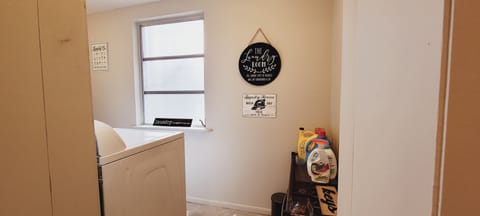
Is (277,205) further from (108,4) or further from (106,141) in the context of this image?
(108,4)

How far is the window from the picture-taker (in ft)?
7.75

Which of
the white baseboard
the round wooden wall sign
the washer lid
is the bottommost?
the white baseboard

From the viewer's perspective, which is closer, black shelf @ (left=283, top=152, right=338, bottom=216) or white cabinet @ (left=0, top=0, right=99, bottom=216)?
white cabinet @ (left=0, top=0, right=99, bottom=216)

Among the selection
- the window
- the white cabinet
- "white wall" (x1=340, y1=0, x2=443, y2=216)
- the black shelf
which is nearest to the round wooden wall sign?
the window

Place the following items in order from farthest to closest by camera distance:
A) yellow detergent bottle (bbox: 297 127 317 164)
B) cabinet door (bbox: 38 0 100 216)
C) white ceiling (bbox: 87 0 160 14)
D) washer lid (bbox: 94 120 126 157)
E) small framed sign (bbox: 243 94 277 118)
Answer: white ceiling (bbox: 87 0 160 14) < small framed sign (bbox: 243 94 277 118) < yellow detergent bottle (bbox: 297 127 317 164) < washer lid (bbox: 94 120 126 157) < cabinet door (bbox: 38 0 100 216)

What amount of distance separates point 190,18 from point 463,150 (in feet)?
8.13

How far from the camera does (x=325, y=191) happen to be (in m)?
1.20

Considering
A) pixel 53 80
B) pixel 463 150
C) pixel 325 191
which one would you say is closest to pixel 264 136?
pixel 325 191

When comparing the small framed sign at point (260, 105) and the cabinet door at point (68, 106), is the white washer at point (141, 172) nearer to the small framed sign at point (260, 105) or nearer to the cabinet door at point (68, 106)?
the cabinet door at point (68, 106)

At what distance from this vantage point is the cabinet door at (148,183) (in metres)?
0.97

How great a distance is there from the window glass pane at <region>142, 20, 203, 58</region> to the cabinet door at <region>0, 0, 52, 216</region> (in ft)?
5.90

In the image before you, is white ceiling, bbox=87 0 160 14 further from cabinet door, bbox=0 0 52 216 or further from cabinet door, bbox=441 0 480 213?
cabinet door, bbox=441 0 480 213

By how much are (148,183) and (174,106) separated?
1.44 m

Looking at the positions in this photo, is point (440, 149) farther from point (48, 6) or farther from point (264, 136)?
point (264, 136)
